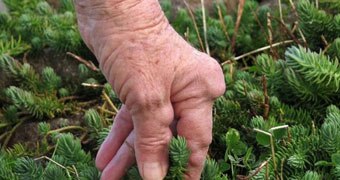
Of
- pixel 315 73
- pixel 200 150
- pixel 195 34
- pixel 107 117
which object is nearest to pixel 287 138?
pixel 315 73

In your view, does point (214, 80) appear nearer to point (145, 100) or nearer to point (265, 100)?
point (145, 100)

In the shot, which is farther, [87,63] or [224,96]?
[87,63]

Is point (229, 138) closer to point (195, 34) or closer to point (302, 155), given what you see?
point (302, 155)

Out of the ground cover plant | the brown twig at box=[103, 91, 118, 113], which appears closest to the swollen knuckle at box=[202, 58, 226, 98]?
the ground cover plant

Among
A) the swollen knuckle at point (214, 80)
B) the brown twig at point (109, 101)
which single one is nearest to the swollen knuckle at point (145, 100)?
the swollen knuckle at point (214, 80)

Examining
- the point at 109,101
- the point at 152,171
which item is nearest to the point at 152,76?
the point at 152,171

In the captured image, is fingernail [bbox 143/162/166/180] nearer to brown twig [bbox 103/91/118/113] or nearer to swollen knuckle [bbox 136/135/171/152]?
swollen knuckle [bbox 136/135/171/152]
